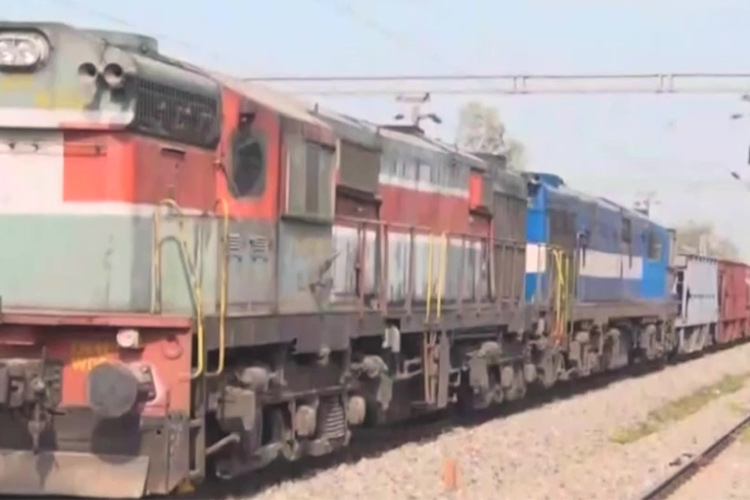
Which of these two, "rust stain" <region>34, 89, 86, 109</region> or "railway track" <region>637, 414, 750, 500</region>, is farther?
"railway track" <region>637, 414, 750, 500</region>

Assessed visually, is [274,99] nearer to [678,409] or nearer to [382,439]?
[382,439]

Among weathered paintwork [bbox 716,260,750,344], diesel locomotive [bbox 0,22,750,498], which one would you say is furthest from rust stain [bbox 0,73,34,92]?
weathered paintwork [bbox 716,260,750,344]

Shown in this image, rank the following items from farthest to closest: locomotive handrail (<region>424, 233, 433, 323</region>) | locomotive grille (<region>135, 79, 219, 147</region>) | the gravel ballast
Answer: locomotive handrail (<region>424, 233, 433, 323</region>) < the gravel ballast < locomotive grille (<region>135, 79, 219, 147</region>)

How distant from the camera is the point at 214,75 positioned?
11484 millimetres

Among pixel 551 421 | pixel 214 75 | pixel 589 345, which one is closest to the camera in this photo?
pixel 214 75

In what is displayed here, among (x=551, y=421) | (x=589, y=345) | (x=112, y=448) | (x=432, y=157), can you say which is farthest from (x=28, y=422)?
(x=589, y=345)

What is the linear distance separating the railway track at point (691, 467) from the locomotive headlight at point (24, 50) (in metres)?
6.14

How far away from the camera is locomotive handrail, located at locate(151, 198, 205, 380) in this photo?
10.3m

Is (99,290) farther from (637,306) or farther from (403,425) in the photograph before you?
(637,306)

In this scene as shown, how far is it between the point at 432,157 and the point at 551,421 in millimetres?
4645

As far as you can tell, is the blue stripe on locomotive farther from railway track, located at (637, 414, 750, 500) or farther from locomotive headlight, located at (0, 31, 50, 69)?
locomotive headlight, located at (0, 31, 50, 69)

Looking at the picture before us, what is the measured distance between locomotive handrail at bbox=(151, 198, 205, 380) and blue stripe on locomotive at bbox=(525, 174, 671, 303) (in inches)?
430

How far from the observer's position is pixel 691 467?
1533 cm

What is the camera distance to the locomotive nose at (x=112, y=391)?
32.3 feet
